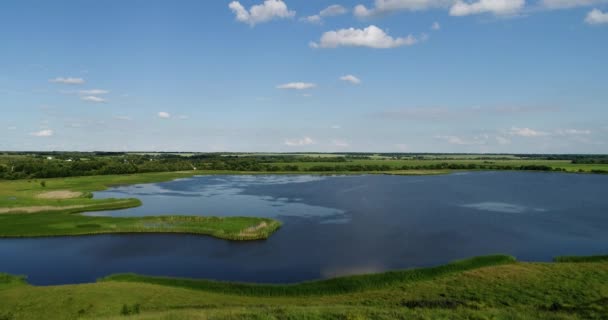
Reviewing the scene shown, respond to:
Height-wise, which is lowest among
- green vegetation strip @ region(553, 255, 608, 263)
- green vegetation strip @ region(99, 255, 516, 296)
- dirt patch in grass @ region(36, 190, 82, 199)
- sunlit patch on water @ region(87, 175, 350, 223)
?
green vegetation strip @ region(99, 255, 516, 296)

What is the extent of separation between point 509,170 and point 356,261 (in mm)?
150745

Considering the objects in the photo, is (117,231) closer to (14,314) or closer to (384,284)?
(14,314)

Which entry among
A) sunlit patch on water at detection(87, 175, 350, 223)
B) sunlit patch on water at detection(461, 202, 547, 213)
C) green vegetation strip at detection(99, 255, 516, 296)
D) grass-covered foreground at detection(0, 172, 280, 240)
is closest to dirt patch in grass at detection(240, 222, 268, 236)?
grass-covered foreground at detection(0, 172, 280, 240)

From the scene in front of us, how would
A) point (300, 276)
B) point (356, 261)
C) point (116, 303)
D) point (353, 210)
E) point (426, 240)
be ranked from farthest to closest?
point (353, 210), point (426, 240), point (356, 261), point (300, 276), point (116, 303)

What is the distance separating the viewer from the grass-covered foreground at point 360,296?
1591cm

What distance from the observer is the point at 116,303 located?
20.9 metres

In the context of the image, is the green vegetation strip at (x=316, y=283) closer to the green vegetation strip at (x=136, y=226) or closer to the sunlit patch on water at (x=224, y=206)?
the green vegetation strip at (x=136, y=226)

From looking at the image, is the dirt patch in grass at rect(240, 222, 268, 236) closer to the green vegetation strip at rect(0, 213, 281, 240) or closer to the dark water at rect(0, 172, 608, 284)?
the green vegetation strip at rect(0, 213, 281, 240)

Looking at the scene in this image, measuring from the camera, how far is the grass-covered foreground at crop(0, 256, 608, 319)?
15914mm

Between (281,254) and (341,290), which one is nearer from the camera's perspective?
(341,290)

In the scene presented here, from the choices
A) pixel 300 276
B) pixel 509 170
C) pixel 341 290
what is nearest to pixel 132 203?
pixel 300 276

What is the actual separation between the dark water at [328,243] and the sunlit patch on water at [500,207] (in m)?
0.17

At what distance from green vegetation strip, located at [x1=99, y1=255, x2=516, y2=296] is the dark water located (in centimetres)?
221

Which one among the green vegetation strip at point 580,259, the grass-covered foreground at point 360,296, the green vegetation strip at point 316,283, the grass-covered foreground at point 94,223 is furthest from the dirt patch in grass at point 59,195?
the green vegetation strip at point 580,259
